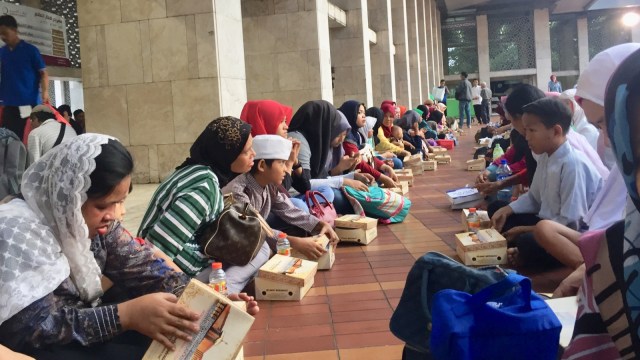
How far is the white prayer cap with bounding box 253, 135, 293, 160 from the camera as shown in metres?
4.29

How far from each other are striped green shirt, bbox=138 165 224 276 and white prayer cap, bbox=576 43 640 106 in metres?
2.15

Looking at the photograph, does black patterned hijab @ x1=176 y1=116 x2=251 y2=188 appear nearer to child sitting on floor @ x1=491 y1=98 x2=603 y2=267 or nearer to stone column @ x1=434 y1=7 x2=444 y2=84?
child sitting on floor @ x1=491 y1=98 x2=603 y2=267

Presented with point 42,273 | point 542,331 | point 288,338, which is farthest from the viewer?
point 288,338

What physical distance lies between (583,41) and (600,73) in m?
41.5

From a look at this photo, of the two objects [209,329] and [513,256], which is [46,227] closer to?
[209,329]

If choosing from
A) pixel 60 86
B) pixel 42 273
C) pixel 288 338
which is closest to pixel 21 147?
pixel 288 338

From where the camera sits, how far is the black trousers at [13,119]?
251 inches

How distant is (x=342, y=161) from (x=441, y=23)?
3697 cm

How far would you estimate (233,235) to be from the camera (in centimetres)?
359

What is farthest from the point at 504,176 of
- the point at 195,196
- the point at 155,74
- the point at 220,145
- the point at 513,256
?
the point at 195,196

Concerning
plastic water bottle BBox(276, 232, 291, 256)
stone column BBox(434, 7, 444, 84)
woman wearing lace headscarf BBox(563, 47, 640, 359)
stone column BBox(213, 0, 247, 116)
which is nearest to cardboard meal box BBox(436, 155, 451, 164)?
stone column BBox(213, 0, 247, 116)

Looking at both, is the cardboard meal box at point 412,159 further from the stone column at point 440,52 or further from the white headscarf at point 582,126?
the stone column at point 440,52

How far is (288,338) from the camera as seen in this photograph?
323cm

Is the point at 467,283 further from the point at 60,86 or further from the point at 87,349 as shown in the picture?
the point at 60,86
